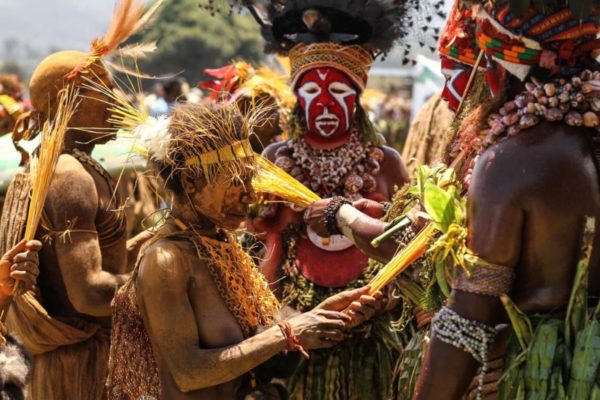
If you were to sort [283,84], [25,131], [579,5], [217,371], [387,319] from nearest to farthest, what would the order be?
[579,5], [217,371], [25,131], [387,319], [283,84]

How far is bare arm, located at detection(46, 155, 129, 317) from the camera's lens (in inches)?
164

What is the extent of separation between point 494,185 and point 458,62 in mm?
1429

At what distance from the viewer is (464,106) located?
423 cm

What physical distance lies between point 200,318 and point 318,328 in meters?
0.41

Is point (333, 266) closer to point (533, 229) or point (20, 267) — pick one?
point (20, 267)

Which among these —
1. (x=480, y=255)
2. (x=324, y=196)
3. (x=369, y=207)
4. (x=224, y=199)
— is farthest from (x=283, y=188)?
(x=480, y=255)

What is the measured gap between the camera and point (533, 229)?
3.08 meters

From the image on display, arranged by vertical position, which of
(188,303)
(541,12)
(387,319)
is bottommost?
(387,319)

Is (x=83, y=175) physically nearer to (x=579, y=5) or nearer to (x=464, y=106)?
(x=464, y=106)

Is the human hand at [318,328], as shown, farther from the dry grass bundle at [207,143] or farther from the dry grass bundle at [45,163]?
the dry grass bundle at [45,163]

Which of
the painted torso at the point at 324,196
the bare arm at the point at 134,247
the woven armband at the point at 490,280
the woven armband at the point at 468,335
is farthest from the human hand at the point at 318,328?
the painted torso at the point at 324,196

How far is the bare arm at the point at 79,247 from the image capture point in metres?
4.16

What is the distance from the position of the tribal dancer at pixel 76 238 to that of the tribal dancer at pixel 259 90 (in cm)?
224

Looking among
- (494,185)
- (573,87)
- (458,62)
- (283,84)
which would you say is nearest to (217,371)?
(494,185)
